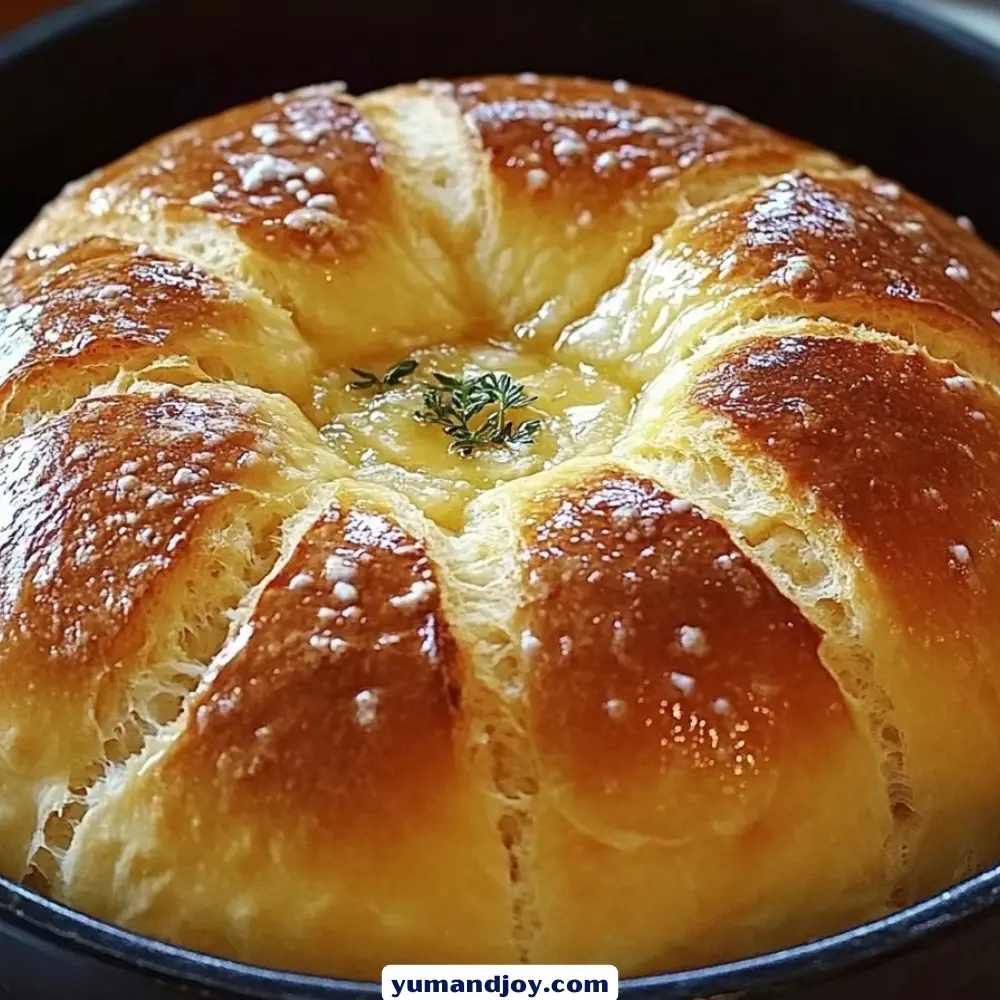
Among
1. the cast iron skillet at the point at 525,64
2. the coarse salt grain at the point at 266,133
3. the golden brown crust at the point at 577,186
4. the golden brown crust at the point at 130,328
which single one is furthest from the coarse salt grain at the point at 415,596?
the cast iron skillet at the point at 525,64

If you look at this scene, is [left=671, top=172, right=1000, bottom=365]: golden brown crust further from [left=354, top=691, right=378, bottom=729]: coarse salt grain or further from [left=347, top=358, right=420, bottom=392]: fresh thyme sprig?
[left=354, top=691, right=378, bottom=729]: coarse salt grain

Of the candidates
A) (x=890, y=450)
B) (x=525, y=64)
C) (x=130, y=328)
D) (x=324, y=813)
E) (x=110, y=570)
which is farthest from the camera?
(x=525, y=64)

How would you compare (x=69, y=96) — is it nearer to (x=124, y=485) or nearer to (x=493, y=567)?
(x=124, y=485)

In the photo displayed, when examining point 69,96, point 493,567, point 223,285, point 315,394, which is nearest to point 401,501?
point 493,567

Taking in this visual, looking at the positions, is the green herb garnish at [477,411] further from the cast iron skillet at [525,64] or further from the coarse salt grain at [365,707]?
the cast iron skillet at [525,64]

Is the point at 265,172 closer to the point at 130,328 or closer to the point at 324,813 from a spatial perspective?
the point at 130,328

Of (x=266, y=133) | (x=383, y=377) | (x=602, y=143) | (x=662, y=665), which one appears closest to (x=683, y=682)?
(x=662, y=665)
